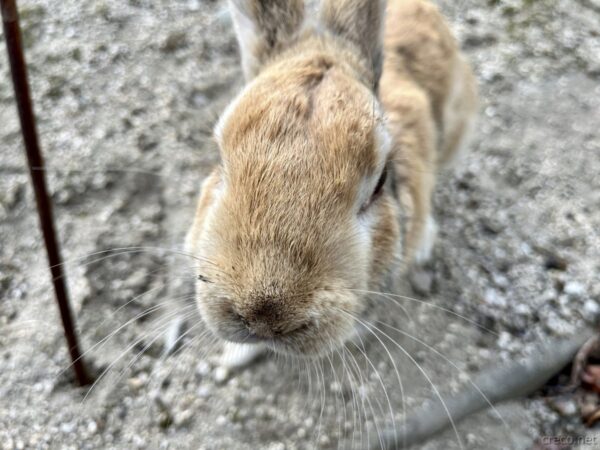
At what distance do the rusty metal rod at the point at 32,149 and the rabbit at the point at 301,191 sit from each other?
522 millimetres

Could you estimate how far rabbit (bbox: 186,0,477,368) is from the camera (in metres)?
1.91

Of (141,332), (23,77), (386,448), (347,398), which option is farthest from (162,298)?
(23,77)

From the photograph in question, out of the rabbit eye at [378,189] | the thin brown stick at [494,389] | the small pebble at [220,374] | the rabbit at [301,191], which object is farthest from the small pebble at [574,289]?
the small pebble at [220,374]

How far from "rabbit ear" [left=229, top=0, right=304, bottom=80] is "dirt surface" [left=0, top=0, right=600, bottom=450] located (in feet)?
1.09

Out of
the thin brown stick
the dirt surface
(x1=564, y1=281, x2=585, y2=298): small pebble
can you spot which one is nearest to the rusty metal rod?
the dirt surface

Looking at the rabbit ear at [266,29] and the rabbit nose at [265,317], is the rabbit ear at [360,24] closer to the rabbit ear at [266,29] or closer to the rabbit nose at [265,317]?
the rabbit ear at [266,29]

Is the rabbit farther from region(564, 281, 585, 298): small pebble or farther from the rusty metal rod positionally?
region(564, 281, 585, 298): small pebble

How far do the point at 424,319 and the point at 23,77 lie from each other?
220cm

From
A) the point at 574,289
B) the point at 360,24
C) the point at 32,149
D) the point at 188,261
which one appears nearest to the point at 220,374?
the point at 188,261

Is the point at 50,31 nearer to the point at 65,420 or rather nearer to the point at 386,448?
Result: the point at 65,420

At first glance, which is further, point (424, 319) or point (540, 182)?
point (540, 182)

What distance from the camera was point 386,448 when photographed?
267 cm

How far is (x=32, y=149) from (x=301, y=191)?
856mm

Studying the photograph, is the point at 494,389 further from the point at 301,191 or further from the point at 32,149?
the point at 32,149
